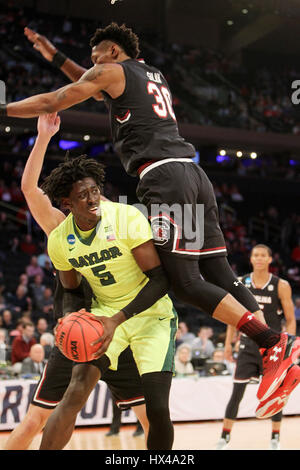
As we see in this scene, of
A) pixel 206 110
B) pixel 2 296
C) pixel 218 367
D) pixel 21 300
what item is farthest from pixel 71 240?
pixel 206 110

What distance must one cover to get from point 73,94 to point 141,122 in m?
0.52

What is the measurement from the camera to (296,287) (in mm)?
18328

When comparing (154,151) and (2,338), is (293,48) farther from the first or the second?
(154,151)

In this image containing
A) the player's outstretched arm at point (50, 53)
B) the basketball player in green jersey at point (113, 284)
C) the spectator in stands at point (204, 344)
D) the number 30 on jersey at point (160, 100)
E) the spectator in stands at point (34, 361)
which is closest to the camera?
the basketball player in green jersey at point (113, 284)

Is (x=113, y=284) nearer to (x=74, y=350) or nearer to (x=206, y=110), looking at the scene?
(x=74, y=350)

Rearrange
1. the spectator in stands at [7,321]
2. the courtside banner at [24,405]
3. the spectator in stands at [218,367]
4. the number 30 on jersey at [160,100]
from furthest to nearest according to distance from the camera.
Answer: the spectator in stands at [7,321], the spectator in stands at [218,367], the courtside banner at [24,405], the number 30 on jersey at [160,100]

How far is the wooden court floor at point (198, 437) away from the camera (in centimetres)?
738

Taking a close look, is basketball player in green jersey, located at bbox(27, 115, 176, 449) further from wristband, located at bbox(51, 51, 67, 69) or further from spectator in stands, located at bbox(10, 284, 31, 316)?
spectator in stands, located at bbox(10, 284, 31, 316)

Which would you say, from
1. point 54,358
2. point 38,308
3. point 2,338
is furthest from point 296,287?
point 54,358

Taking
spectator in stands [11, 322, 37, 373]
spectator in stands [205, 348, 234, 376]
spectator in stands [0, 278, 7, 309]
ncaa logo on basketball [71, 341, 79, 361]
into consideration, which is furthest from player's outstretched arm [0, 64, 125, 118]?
spectator in stands [0, 278, 7, 309]

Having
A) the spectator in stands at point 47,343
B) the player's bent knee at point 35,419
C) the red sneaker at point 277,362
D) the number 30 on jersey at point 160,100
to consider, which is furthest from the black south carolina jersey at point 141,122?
the spectator in stands at point 47,343

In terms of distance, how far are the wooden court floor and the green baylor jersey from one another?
350 centimetres

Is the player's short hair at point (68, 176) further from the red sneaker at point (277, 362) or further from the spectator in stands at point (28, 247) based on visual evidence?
the spectator in stands at point (28, 247)

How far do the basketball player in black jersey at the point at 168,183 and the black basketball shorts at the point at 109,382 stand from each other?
64cm
